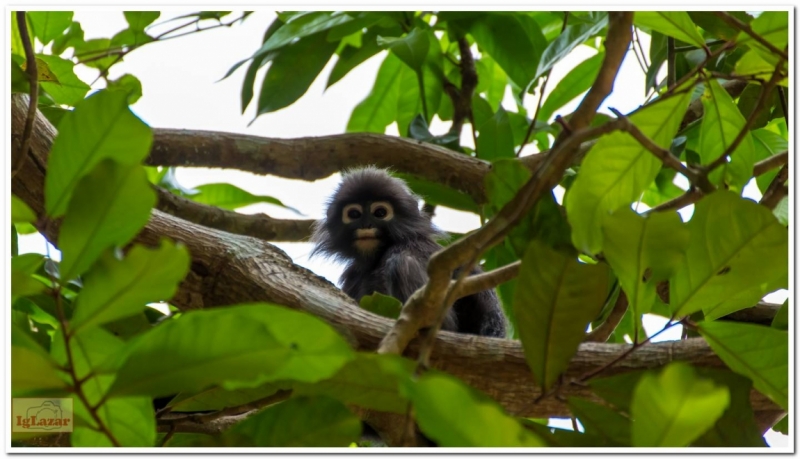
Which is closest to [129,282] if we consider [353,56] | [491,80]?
[353,56]

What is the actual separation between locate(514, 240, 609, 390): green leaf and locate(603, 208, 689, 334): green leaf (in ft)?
0.16

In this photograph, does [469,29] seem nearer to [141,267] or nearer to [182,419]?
[182,419]

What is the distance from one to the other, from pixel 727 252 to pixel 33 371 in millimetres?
821

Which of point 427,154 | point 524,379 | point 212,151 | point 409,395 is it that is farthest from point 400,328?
point 212,151

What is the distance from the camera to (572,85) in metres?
2.92

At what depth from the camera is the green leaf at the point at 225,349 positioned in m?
0.79

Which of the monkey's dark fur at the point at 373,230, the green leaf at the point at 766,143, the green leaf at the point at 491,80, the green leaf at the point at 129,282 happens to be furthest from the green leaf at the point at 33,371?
the green leaf at the point at 491,80

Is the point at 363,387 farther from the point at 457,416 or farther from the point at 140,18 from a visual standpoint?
the point at 140,18

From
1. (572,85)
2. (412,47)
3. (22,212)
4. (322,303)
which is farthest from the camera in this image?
(572,85)

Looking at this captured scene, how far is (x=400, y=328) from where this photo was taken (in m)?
1.20

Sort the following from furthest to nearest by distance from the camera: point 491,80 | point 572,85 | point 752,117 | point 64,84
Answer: point 491,80 < point 572,85 < point 64,84 < point 752,117
